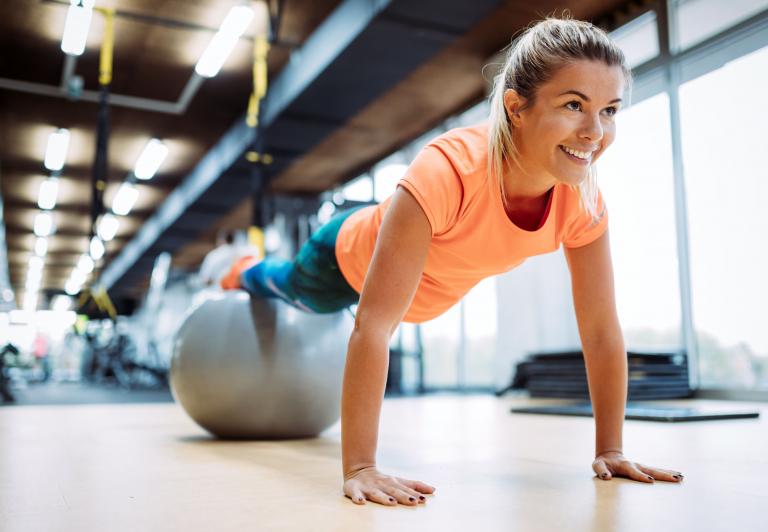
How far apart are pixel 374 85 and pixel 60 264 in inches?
539

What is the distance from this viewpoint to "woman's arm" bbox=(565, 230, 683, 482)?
149cm

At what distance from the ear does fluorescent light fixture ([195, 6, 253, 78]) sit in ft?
14.2

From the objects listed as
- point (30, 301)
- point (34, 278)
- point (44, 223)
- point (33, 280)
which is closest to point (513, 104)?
point (44, 223)

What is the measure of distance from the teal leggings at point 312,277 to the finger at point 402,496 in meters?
0.86

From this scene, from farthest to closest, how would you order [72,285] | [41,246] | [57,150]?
[72,285] → [41,246] → [57,150]

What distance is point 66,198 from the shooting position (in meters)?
10.7

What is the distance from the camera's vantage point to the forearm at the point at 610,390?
1.49 meters

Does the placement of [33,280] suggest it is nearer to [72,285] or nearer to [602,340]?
[72,285]

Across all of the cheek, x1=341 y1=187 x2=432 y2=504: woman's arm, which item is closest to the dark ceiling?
the cheek

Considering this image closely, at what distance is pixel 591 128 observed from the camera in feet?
4.07

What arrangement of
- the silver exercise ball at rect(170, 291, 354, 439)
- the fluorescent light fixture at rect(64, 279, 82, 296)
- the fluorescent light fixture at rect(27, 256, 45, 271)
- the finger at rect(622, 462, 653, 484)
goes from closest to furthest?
the finger at rect(622, 462, 653, 484), the silver exercise ball at rect(170, 291, 354, 439), the fluorescent light fixture at rect(27, 256, 45, 271), the fluorescent light fixture at rect(64, 279, 82, 296)

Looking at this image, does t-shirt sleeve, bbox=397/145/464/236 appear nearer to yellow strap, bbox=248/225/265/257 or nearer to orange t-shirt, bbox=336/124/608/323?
orange t-shirt, bbox=336/124/608/323

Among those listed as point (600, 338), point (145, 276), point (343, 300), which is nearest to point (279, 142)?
point (343, 300)

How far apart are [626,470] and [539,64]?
84 centimetres
